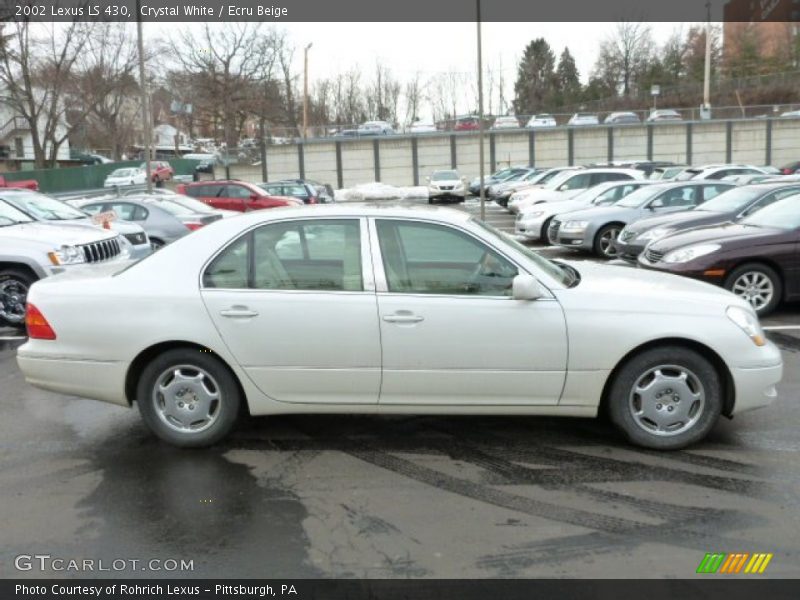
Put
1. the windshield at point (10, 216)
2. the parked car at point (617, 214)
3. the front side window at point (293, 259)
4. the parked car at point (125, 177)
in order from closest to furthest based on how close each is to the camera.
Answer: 1. the front side window at point (293, 259)
2. the windshield at point (10, 216)
3. the parked car at point (617, 214)
4. the parked car at point (125, 177)

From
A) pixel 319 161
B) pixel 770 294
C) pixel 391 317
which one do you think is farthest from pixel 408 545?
pixel 319 161

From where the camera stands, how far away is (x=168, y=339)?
4359 mm

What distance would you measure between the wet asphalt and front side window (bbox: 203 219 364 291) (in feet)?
3.66

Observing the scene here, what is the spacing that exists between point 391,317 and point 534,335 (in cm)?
88

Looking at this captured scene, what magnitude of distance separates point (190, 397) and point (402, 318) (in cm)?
150

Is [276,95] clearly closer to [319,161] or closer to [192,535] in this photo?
[319,161]

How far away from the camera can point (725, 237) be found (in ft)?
26.6

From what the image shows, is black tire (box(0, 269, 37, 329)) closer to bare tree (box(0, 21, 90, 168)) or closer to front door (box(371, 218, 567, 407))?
front door (box(371, 218, 567, 407))

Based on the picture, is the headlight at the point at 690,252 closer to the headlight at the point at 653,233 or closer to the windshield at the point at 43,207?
the headlight at the point at 653,233

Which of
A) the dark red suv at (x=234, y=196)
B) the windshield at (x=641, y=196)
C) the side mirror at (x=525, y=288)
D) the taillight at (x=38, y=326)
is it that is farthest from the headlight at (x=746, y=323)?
the dark red suv at (x=234, y=196)

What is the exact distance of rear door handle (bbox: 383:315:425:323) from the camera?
4.25m

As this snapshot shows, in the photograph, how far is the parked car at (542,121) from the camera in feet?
149

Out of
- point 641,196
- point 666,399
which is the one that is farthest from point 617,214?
point 666,399

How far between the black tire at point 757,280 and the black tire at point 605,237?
5418 millimetres
